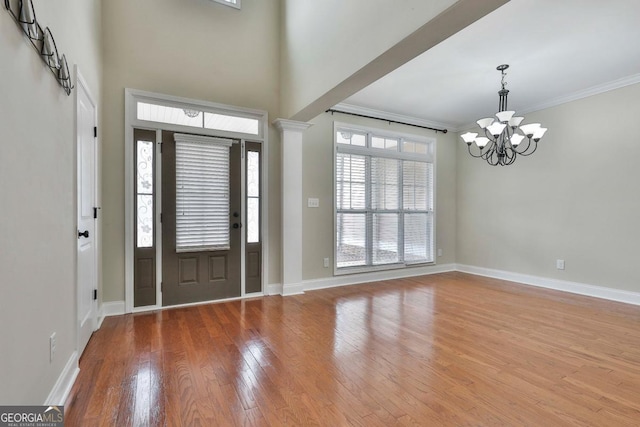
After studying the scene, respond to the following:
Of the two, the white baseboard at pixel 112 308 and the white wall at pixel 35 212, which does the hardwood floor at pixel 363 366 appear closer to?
the white baseboard at pixel 112 308

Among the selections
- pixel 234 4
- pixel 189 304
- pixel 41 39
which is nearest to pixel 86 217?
pixel 41 39

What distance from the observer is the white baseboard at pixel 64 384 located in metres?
1.69

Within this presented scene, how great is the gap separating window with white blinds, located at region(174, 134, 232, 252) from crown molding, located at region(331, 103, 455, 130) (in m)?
2.00

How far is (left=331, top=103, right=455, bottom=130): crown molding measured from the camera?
4836 mm

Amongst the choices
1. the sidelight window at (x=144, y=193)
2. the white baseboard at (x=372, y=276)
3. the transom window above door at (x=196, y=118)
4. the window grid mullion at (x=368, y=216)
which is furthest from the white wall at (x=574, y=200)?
the sidelight window at (x=144, y=193)

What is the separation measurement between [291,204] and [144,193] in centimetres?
182

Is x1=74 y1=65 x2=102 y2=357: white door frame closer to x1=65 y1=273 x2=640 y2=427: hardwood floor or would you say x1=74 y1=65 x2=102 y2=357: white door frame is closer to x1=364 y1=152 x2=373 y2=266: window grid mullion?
x1=65 y1=273 x2=640 y2=427: hardwood floor

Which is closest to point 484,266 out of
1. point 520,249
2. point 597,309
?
point 520,249

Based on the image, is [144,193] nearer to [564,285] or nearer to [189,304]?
[189,304]

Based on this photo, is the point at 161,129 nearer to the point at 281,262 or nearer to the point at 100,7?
the point at 100,7

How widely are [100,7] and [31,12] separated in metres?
2.53

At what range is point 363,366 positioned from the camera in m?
Answer: 2.27

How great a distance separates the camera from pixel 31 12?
1.38 metres

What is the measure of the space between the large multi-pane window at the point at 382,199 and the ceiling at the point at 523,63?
59cm
